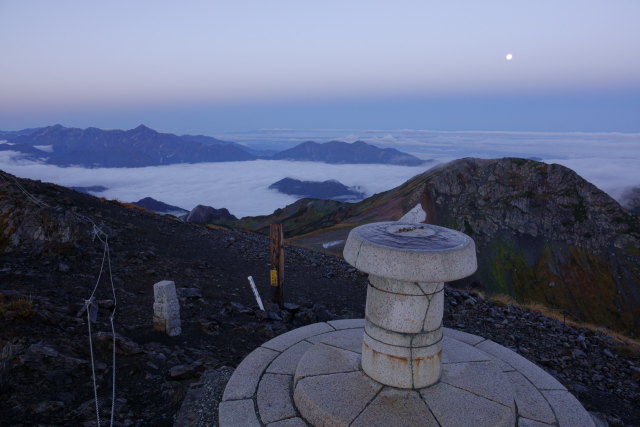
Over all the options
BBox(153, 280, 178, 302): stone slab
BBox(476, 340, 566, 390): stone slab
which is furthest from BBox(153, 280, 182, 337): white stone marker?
BBox(476, 340, 566, 390): stone slab

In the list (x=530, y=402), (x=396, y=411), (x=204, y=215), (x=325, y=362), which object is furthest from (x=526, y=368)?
(x=204, y=215)

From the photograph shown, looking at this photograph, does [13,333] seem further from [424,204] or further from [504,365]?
[424,204]

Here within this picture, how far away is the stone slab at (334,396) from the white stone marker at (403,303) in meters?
0.22

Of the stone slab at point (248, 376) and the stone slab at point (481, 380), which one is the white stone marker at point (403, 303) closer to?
the stone slab at point (481, 380)

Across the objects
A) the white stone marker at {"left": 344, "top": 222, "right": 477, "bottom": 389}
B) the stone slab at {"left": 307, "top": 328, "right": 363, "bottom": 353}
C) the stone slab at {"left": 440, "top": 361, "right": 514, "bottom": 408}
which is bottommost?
the stone slab at {"left": 307, "top": 328, "right": 363, "bottom": 353}

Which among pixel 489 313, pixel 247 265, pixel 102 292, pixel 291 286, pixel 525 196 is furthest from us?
pixel 525 196

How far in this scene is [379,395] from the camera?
497 cm

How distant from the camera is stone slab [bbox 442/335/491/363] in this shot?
5801mm

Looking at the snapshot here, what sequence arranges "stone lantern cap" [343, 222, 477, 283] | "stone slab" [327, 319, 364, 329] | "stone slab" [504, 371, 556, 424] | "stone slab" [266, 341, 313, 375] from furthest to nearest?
"stone slab" [327, 319, 364, 329] → "stone slab" [266, 341, 313, 375] → "stone slab" [504, 371, 556, 424] → "stone lantern cap" [343, 222, 477, 283]

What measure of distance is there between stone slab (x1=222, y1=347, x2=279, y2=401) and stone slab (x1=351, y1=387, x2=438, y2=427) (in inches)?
65.0

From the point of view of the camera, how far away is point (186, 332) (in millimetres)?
8180

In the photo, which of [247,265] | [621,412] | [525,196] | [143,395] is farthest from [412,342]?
[525,196]

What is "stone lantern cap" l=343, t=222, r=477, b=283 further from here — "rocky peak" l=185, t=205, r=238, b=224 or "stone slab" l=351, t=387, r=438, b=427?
"rocky peak" l=185, t=205, r=238, b=224

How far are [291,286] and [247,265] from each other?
2.47 m
